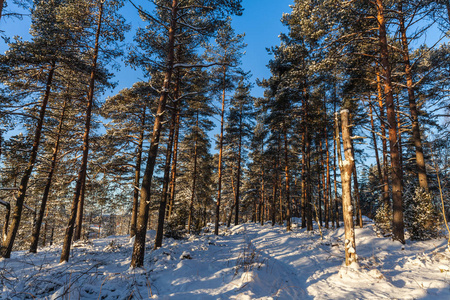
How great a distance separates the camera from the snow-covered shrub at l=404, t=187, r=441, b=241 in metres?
8.16

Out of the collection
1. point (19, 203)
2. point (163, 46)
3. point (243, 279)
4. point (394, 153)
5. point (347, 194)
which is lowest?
point (243, 279)

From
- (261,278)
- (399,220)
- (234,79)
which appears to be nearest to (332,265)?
(261,278)

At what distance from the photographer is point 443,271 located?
15.7ft

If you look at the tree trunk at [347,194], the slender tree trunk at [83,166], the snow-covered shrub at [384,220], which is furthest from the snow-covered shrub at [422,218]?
the slender tree trunk at [83,166]

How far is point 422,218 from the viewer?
8.20 m

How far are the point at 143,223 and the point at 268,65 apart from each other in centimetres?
1538

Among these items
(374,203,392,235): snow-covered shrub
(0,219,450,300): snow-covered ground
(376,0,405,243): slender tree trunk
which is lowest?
(0,219,450,300): snow-covered ground

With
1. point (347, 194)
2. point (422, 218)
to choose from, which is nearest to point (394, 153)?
point (422, 218)

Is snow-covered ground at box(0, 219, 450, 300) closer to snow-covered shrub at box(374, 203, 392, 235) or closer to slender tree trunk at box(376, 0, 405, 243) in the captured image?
slender tree trunk at box(376, 0, 405, 243)

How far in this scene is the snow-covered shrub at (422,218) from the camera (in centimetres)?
816

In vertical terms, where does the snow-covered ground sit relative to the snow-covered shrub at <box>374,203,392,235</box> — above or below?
below

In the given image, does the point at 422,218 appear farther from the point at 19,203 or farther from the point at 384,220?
the point at 19,203

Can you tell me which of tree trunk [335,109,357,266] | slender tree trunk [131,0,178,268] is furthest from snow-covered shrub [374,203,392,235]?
slender tree trunk [131,0,178,268]

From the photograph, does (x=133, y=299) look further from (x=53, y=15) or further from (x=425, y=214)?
(x=53, y=15)
